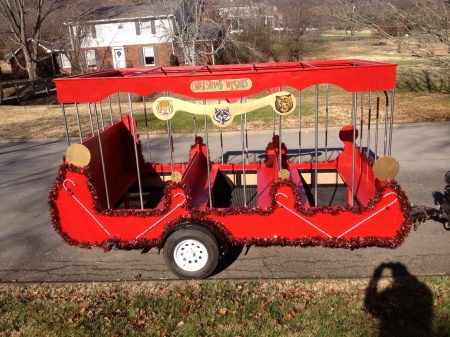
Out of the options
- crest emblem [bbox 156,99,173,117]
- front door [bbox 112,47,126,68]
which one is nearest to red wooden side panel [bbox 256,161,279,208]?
crest emblem [bbox 156,99,173,117]

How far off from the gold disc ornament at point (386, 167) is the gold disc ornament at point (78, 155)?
10.1ft

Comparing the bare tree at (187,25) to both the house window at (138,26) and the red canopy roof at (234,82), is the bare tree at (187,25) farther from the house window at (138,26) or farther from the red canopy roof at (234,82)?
the red canopy roof at (234,82)

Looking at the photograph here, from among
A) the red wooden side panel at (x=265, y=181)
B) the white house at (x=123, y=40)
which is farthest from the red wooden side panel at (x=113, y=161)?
the white house at (x=123, y=40)


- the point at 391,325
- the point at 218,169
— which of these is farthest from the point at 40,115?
the point at 391,325

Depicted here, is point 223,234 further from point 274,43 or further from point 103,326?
point 274,43

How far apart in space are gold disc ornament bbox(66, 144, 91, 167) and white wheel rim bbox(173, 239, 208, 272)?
1.40m

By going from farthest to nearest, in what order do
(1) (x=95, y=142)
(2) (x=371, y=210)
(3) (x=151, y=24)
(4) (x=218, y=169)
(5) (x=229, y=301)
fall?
(3) (x=151, y=24)
(4) (x=218, y=169)
(1) (x=95, y=142)
(2) (x=371, y=210)
(5) (x=229, y=301)

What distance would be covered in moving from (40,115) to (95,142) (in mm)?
13184

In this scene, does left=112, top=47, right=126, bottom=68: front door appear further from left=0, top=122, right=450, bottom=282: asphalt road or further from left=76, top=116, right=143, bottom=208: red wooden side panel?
left=76, top=116, right=143, bottom=208: red wooden side panel

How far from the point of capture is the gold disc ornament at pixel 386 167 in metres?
4.45

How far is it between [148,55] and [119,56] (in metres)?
2.76

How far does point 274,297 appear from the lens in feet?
14.3

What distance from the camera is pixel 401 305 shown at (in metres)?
4.11

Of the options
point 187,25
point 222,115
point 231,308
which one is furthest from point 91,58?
point 231,308
